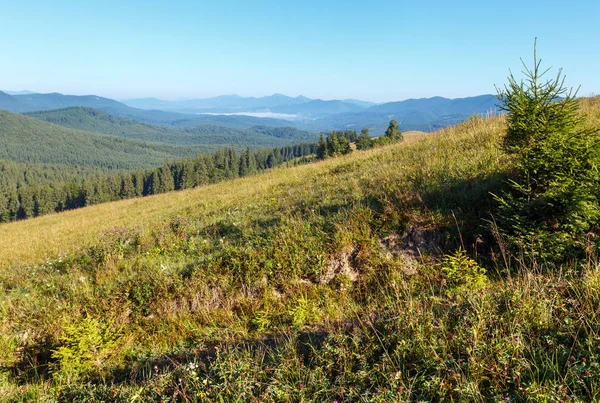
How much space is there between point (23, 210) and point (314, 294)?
113 metres

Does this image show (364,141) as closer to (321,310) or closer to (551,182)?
(551,182)

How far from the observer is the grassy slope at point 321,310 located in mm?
2670

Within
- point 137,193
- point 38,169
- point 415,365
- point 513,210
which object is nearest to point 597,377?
point 415,365

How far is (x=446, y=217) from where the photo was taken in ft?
18.1

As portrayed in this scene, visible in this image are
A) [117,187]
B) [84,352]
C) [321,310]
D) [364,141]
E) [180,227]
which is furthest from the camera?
[117,187]

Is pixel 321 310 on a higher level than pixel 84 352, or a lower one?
higher

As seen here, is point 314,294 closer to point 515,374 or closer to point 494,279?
point 494,279

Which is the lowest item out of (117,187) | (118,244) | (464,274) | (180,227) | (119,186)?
(117,187)

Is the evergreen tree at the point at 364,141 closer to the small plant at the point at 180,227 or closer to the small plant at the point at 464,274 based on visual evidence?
the small plant at the point at 180,227

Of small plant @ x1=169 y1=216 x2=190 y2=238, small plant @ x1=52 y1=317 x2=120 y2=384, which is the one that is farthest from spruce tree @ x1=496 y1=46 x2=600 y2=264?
small plant @ x1=169 y1=216 x2=190 y2=238

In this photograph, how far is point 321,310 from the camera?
4461mm

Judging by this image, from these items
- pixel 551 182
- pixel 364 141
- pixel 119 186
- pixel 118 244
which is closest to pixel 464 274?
pixel 551 182

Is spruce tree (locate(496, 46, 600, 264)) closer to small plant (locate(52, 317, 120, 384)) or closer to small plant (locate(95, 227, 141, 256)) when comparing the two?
small plant (locate(52, 317, 120, 384))

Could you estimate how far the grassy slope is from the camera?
2.67 metres
